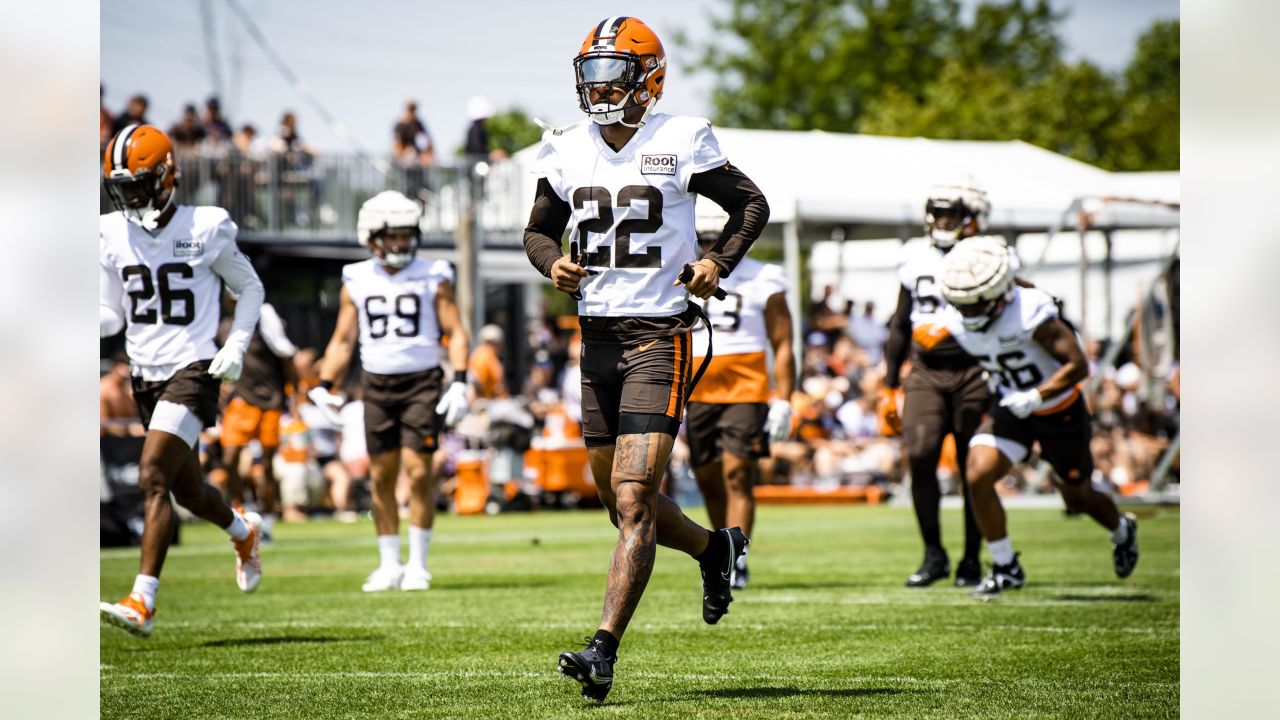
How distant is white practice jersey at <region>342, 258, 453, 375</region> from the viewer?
10.6 meters

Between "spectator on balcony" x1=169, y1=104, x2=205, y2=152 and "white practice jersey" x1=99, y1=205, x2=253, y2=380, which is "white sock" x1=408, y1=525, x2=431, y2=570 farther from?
"spectator on balcony" x1=169, y1=104, x2=205, y2=152

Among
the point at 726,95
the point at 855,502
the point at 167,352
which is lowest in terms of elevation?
the point at 855,502

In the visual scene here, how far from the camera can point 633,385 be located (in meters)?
5.96

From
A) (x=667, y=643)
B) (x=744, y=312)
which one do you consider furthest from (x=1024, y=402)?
(x=667, y=643)

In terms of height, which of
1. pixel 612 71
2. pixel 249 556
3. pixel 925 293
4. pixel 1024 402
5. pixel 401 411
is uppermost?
pixel 612 71

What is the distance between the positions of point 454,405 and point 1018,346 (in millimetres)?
3450

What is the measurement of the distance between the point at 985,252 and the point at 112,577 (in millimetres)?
6464

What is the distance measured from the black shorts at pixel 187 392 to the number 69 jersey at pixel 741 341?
328 centimetres

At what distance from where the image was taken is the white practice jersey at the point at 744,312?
1034cm

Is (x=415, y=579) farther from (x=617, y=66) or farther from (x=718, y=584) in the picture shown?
(x=617, y=66)

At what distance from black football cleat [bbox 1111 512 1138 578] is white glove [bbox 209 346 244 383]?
5.08 m

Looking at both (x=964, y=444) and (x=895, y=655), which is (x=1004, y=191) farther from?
(x=895, y=655)

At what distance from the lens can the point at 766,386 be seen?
10.4 metres

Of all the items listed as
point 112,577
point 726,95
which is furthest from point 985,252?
point 726,95
